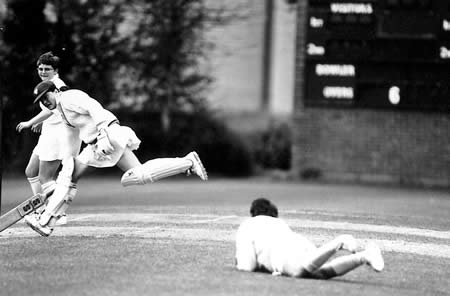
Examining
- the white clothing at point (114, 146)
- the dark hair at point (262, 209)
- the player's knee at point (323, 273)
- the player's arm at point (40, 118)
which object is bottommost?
the player's knee at point (323, 273)

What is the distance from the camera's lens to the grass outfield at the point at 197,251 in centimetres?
898

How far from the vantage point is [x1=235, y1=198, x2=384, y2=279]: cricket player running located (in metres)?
8.90

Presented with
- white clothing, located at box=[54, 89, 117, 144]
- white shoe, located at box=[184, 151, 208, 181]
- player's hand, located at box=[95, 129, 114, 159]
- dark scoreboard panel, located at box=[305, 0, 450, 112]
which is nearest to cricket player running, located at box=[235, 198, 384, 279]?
white shoe, located at box=[184, 151, 208, 181]

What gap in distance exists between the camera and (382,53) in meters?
23.5

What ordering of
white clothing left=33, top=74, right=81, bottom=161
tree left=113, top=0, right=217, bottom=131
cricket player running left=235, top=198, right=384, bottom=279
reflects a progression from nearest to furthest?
cricket player running left=235, top=198, right=384, bottom=279 < white clothing left=33, top=74, right=81, bottom=161 < tree left=113, top=0, right=217, bottom=131

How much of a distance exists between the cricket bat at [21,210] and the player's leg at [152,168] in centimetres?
89

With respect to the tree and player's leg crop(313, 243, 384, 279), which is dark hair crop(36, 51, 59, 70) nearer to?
player's leg crop(313, 243, 384, 279)

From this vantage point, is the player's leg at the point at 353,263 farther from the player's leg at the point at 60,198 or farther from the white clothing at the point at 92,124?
the player's leg at the point at 60,198

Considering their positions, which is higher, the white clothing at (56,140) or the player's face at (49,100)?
the player's face at (49,100)

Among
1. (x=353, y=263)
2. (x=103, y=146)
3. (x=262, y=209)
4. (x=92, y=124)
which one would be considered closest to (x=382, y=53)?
(x=92, y=124)

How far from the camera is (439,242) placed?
12586 mm

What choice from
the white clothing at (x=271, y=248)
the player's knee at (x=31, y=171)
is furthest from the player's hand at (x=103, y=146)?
the white clothing at (x=271, y=248)

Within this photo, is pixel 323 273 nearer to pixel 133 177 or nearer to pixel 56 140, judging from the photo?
pixel 133 177

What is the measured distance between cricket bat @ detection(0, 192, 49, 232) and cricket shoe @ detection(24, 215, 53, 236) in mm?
87
